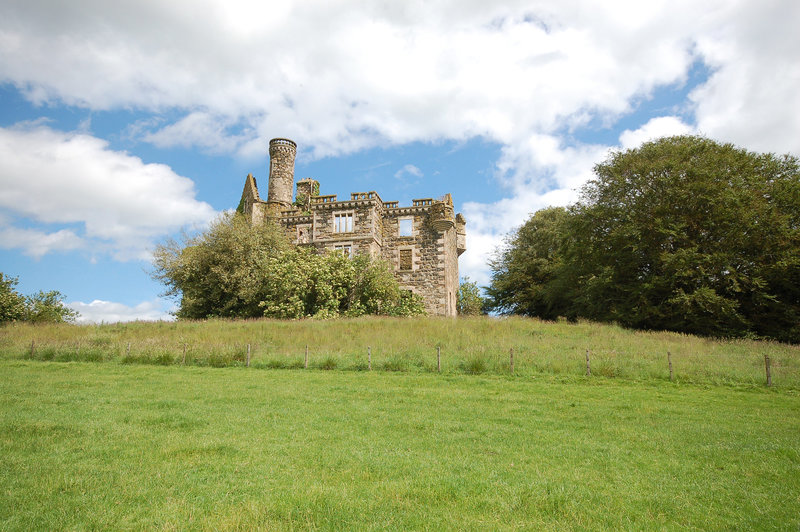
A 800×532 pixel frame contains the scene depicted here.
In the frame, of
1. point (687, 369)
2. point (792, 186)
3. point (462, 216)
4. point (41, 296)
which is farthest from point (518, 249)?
point (41, 296)

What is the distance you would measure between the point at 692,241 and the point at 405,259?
1967 centimetres

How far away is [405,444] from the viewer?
26.5 ft

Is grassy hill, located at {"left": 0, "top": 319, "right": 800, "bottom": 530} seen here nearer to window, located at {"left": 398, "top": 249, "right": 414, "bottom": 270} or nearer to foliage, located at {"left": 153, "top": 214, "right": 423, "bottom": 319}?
foliage, located at {"left": 153, "top": 214, "right": 423, "bottom": 319}

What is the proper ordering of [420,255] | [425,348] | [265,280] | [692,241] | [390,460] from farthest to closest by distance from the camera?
[420,255] < [265,280] < [692,241] < [425,348] < [390,460]

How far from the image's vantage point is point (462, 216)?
148 ft

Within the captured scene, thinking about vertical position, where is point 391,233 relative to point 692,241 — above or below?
above

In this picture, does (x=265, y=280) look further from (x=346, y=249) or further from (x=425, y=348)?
(x=425, y=348)

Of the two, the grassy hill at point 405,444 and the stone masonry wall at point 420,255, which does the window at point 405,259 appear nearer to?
the stone masonry wall at point 420,255

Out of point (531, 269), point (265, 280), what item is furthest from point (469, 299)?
point (265, 280)

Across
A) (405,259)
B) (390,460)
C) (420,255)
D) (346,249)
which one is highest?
(346,249)

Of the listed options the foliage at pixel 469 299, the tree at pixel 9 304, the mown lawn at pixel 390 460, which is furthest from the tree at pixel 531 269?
the tree at pixel 9 304

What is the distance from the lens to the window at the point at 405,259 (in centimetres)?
3626

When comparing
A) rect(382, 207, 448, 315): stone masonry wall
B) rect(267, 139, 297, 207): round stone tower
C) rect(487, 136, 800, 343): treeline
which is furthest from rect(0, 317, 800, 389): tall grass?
rect(267, 139, 297, 207): round stone tower

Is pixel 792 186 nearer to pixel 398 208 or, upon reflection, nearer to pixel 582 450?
pixel 398 208
